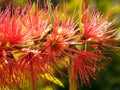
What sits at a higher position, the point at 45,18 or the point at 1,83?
the point at 45,18

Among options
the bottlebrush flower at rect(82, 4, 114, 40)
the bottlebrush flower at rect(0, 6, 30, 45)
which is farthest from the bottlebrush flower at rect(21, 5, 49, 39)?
the bottlebrush flower at rect(82, 4, 114, 40)

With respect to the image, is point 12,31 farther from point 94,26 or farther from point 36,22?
point 94,26

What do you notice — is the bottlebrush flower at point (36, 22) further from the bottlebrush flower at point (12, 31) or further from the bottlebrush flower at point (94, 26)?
the bottlebrush flower at point (94, 26)

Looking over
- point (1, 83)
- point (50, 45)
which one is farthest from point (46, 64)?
point (1, 83)

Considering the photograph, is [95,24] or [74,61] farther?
[95,24]

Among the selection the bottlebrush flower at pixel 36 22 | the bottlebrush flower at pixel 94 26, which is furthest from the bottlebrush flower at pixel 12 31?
the bottlebrush flower at pixel 94 26

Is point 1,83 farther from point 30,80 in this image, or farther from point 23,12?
point 23,12

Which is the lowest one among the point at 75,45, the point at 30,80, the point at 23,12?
the point at 30,80

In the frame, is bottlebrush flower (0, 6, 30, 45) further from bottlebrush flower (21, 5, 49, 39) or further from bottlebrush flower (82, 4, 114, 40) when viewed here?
bottlebrush flower (82, 4, 114, 40)
